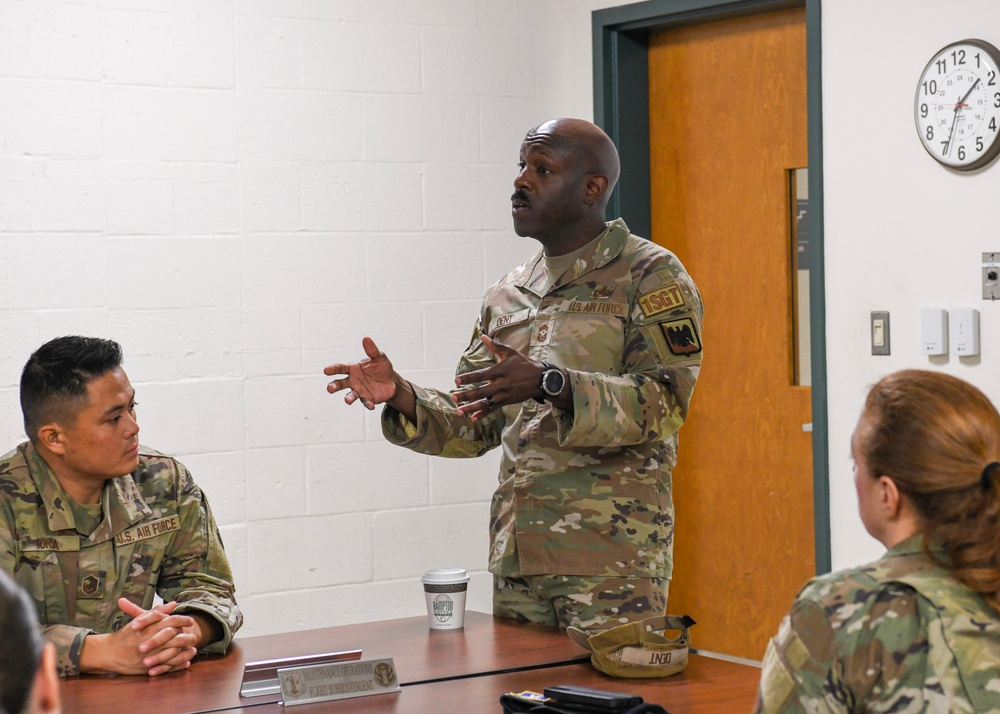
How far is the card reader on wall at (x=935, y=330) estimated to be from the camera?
3273mm

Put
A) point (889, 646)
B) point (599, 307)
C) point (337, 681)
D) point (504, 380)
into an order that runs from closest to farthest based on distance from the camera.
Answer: point (889, 646) < point (337, 681) < point (504, 380) < point (599, 307)

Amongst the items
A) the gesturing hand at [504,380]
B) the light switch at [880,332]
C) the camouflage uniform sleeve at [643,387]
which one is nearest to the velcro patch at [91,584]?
the gesturing hand at [504,380]

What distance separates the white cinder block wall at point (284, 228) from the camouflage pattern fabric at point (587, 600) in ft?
5.08

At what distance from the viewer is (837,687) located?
1.39m

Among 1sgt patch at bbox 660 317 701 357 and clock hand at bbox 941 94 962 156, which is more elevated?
clock hand at bbox 941 94 962 156

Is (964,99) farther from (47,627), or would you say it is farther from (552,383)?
(47,627)

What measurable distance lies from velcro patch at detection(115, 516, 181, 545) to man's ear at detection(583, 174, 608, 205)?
3.36 ft

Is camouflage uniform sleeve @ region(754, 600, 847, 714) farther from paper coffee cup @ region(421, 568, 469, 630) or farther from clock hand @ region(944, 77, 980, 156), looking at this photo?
clock hand @ region(944, 77, 980, 156)

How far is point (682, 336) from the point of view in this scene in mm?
2418

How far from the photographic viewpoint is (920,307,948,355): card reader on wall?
10.7ft

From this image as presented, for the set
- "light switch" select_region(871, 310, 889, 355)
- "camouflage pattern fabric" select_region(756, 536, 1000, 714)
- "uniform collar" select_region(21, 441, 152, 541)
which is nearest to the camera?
"camouflage pattern fabric" select_region(756, 536, 1000, 714)

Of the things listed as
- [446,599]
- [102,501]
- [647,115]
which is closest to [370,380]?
[446,599]

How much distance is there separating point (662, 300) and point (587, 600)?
0.58 metres

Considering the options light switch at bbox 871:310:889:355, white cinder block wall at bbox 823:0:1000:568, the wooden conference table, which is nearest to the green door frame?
white cinder block wall at bbox 823:0:1000:568
